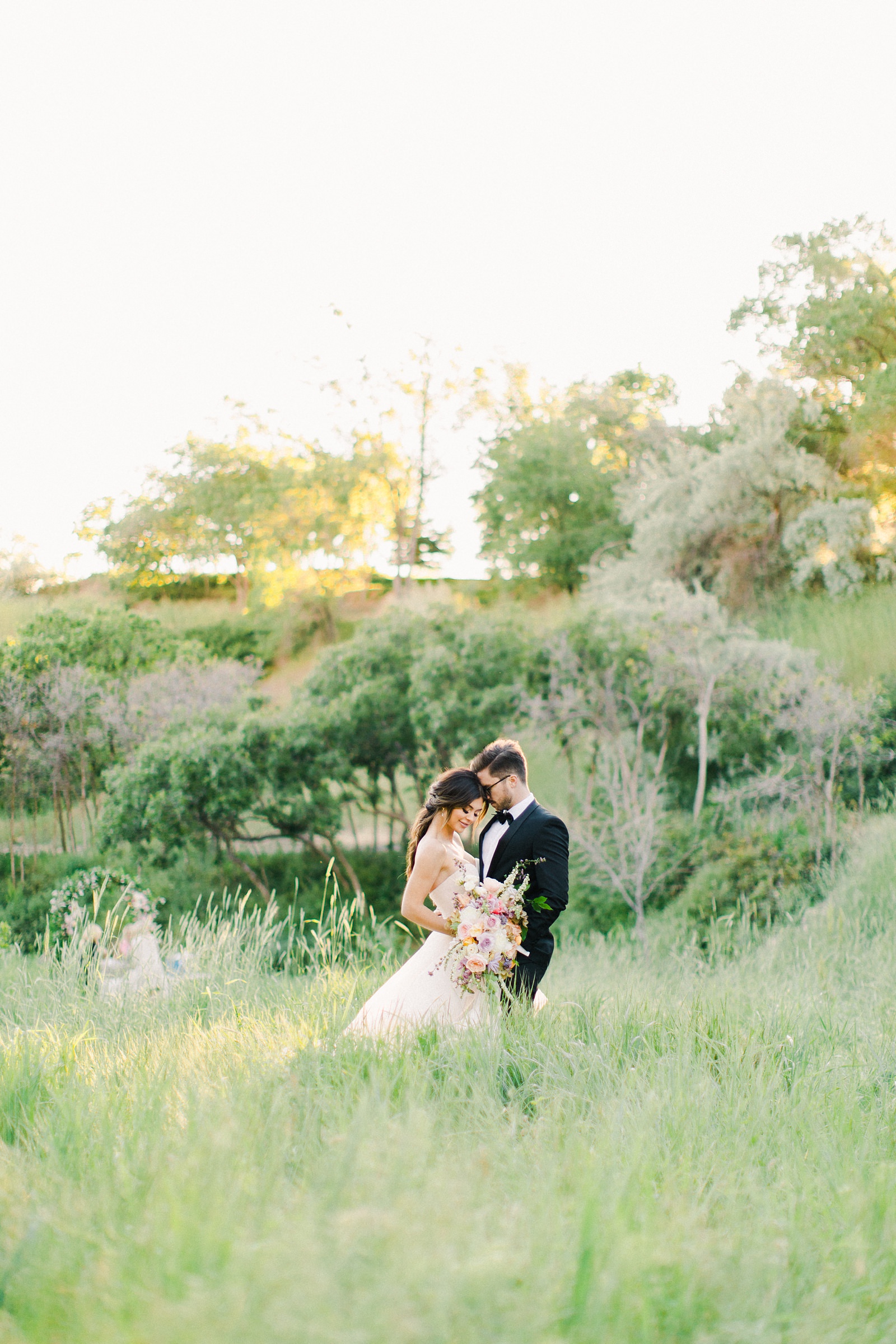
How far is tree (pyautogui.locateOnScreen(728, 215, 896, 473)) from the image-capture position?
55.4 ft

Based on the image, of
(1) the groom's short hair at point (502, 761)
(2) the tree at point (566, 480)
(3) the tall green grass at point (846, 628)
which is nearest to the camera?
(1) the groom's short hair at point (502, 761)

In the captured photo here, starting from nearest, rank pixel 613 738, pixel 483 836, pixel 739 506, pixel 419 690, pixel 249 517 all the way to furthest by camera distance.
Result: pixel 483 836, pixel 419 690, pixel 613 738, pixel 739 506, pixel 249 517

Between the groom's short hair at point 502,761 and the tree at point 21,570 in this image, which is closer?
the groom's short hair at point 502,761

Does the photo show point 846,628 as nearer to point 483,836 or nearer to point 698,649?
point 698,649

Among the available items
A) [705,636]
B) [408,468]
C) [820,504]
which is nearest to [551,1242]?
[705,636]

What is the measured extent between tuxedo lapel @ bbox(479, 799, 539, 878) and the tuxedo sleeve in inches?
4.9

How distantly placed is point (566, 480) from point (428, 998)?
20246 mm

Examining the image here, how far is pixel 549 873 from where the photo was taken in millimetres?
3896

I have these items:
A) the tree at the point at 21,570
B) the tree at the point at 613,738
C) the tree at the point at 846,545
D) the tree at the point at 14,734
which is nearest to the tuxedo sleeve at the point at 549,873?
the tree at the point at 613,738

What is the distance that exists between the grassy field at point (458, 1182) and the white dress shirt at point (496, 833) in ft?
2.29

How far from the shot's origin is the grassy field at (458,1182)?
5.57 ft

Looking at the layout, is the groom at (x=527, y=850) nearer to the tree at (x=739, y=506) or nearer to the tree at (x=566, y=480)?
the tree at (x=739, y=506)

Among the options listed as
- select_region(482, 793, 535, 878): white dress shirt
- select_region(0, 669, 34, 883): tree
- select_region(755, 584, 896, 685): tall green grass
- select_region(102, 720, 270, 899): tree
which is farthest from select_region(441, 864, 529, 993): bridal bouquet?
select_region(0, 669, 34, 883): tree

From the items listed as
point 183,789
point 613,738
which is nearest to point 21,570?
point 183,789
